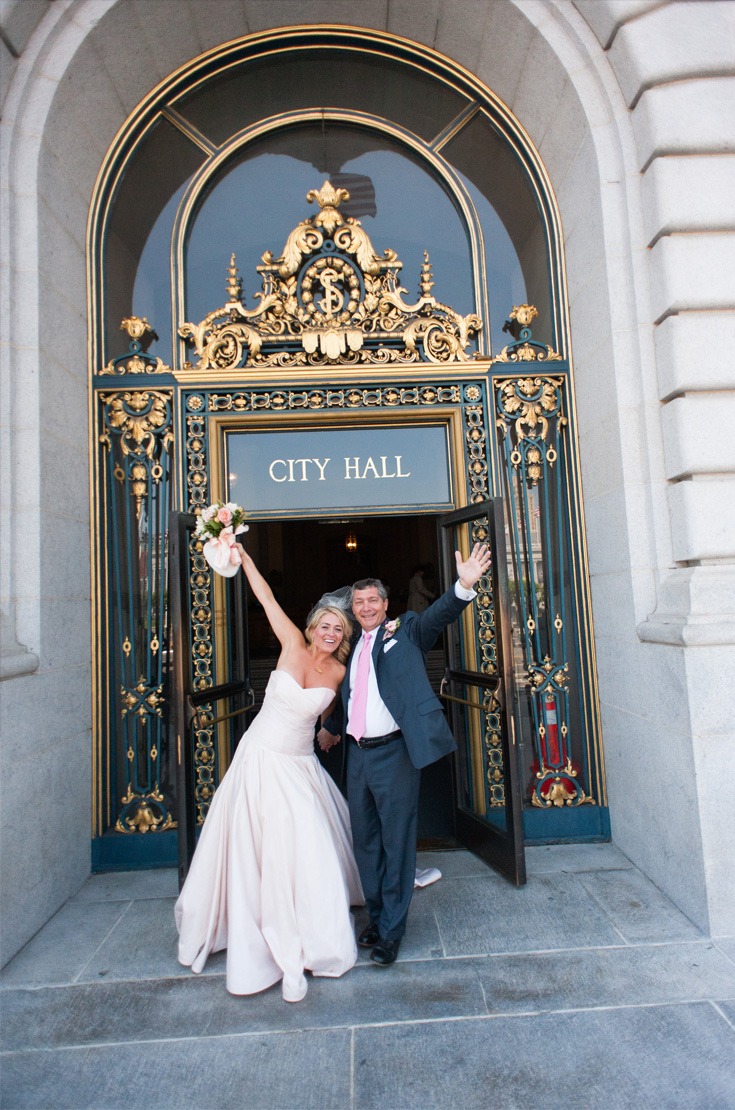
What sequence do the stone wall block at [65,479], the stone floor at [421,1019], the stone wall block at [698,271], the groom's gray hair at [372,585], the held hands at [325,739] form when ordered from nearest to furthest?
1. the stone floor at [421,1019]
2. the groom's gray hair at [372,585]
3. the stone wall block at [698,271]
4. the held hands at [325,739]
5. the stone wall block at [65,479]

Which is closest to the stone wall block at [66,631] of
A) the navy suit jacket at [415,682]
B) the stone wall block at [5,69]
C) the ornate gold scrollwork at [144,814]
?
the ornate gold scrollwork at [144,814]

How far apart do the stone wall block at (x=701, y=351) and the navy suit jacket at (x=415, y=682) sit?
7.17 ft

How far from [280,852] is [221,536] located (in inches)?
72.6

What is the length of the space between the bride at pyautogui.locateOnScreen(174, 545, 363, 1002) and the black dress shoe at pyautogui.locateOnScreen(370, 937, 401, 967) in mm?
164

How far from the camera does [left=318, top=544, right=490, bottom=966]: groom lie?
4.04 meters

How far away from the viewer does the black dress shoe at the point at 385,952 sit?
12.9ft

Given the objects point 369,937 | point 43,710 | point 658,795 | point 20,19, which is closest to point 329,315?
point 20,19

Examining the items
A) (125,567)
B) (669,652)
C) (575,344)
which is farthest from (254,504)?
(669,652)

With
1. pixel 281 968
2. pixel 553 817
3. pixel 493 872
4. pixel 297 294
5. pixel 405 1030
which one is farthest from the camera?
pixel 297 294

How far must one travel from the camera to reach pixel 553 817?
18.3ft

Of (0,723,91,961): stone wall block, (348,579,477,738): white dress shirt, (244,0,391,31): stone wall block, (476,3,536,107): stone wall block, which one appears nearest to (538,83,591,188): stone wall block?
(476,3,536,107): stone wall block

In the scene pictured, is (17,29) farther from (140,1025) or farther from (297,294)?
(140,1025)

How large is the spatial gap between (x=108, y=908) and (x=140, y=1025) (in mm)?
1460

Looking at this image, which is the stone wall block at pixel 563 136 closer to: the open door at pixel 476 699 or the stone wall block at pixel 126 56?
the open door at pixel 476 699
